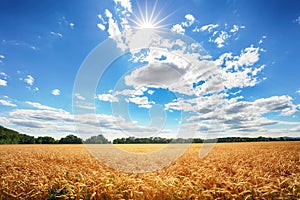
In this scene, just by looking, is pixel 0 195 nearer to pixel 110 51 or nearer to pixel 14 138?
pixel 110 51

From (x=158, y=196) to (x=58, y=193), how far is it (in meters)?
2.38

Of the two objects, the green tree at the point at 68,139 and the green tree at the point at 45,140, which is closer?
the green tree at the point at 68,139

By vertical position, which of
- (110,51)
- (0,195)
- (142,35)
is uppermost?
(142,35)

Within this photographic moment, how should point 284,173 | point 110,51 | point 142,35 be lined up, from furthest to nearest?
1. point 142,35
2. point 110,51
3. point 284,173

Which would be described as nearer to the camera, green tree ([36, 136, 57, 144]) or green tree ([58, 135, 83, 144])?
green tree ([58, 135, 83, 144])

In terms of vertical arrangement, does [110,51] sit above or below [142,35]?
below

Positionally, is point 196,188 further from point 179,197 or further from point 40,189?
point 40,189

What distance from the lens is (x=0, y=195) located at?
4.61 m

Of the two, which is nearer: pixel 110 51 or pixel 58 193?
pixel 58 193

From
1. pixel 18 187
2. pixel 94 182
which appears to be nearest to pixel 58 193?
pixel 94 182

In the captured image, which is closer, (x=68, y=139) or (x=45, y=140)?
(x=68, y=139)

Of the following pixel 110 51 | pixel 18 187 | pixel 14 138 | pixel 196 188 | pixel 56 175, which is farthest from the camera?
pixel 14 138

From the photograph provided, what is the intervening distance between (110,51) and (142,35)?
3.58 meters

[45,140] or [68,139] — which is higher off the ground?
[68,139]
